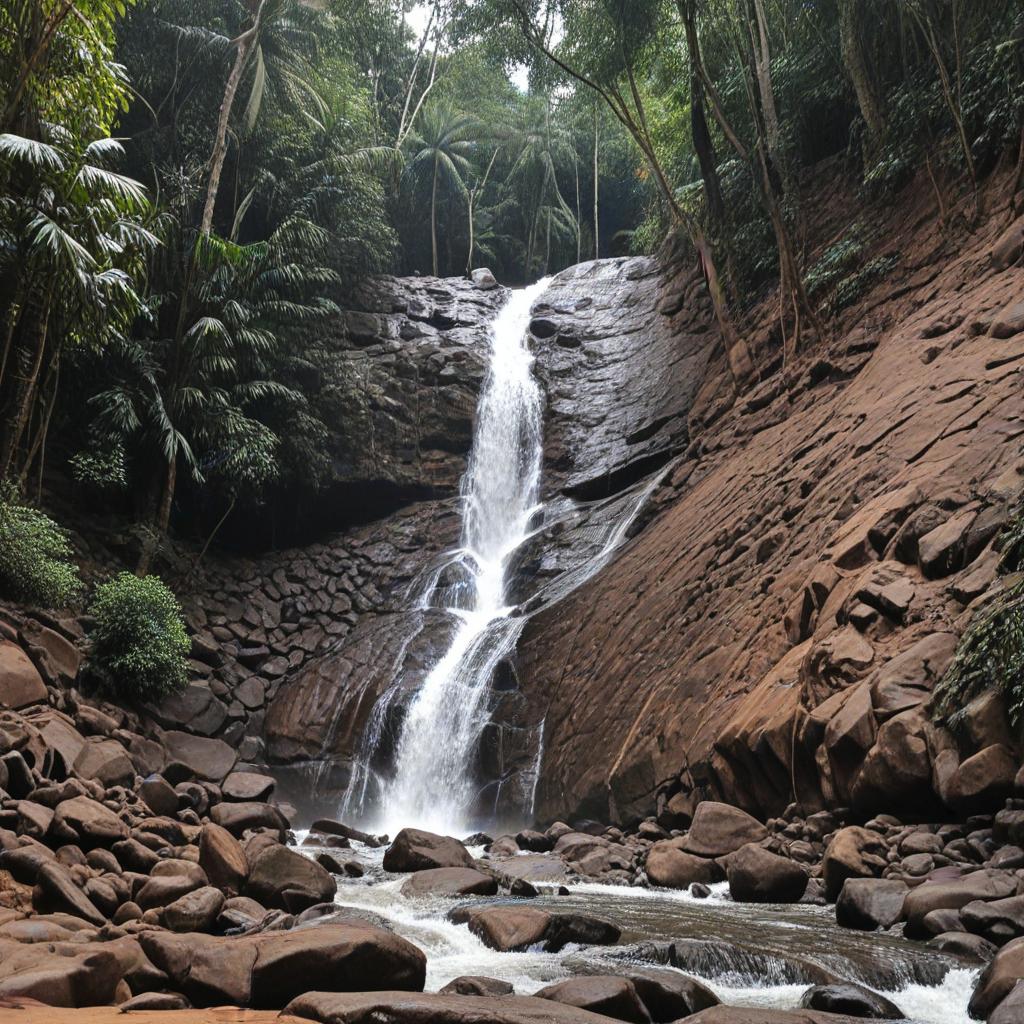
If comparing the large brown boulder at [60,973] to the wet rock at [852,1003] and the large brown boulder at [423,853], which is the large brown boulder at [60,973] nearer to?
the wet rock at [852,1003]

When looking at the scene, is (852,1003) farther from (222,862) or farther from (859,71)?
→ (859,71)

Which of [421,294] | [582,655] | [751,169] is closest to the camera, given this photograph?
[582,655]

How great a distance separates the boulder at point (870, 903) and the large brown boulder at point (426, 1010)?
2.77 meters

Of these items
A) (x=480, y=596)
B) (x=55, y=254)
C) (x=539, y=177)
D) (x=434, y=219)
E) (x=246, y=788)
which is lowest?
(x=246, y=788)

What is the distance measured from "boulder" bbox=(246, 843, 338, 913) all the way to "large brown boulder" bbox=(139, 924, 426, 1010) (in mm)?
1990

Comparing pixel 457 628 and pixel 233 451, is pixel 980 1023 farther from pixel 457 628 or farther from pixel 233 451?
pixel 233 451

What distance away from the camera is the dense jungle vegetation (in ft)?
40.4

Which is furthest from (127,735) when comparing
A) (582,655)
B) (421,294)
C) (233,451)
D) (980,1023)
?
(421,294)

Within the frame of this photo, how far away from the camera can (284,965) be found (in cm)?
449

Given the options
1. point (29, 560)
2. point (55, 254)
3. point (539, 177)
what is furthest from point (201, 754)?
point (539, 177)

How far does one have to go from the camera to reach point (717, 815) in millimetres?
8445

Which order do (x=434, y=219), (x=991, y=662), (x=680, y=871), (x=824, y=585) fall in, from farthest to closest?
(x=434, y=219), (x=824, y=585), (x=680, y=871), (x=991, y=662)

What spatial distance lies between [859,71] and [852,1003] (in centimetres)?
1483

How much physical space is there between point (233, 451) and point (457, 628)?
544 centimetres
